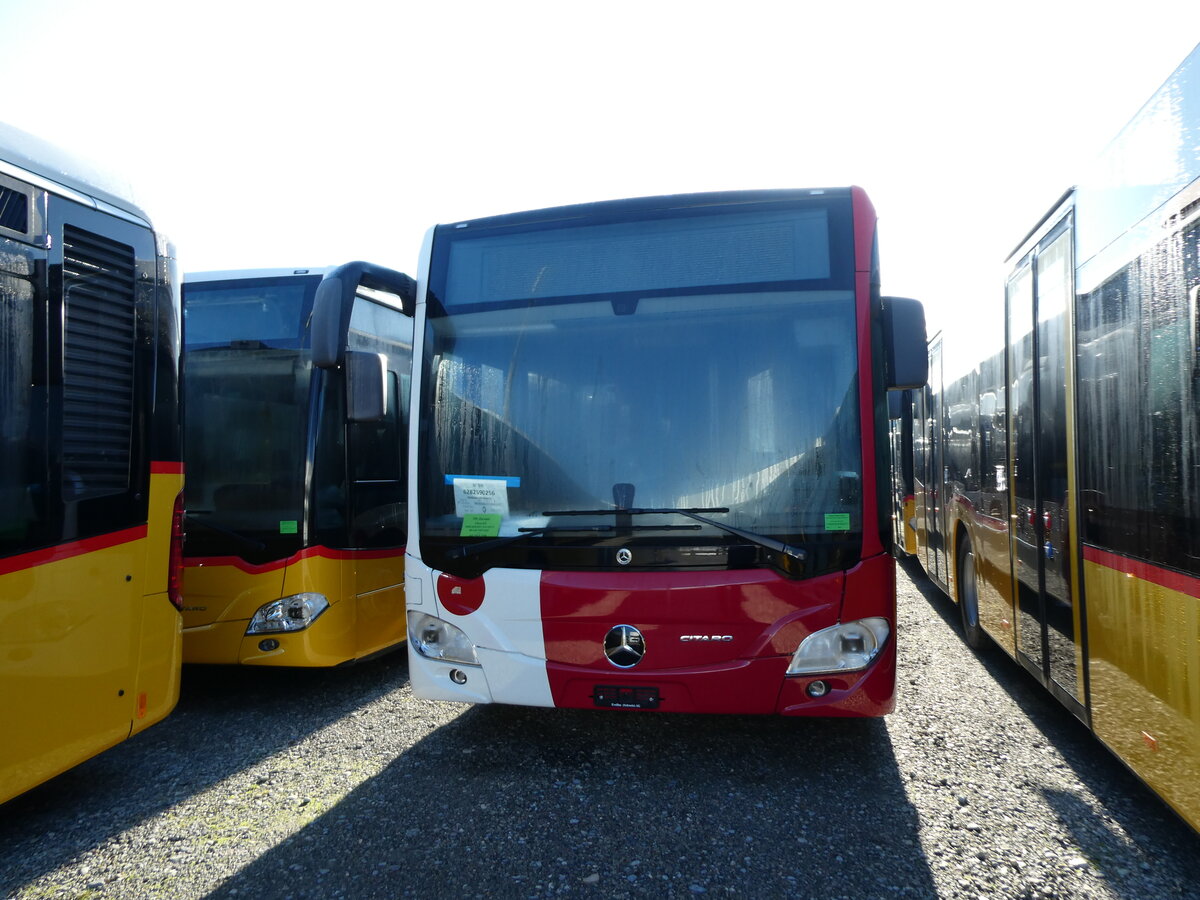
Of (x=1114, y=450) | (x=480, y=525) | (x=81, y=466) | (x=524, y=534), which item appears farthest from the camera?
(x=480, y=525)

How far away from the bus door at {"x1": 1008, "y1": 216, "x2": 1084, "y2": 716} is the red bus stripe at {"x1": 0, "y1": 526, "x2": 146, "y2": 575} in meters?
4.47

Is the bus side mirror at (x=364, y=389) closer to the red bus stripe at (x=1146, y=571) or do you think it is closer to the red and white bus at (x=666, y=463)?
the red and white bus at (x=666, y=463)

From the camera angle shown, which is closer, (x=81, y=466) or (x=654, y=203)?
(x=81, y=466)

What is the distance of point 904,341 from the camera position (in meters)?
4.12

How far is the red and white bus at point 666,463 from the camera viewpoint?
4.02m

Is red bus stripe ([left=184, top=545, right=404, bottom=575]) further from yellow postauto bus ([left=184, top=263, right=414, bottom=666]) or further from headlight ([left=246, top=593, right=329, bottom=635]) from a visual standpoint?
headlight ([left=246, top=593, right=329, bottom=635])

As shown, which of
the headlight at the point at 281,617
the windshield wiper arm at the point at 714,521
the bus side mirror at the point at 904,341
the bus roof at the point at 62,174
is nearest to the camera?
the bus roof at the point at 62,174

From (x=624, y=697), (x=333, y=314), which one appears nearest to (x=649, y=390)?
(x=624, y=697)

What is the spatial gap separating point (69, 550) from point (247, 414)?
225 cm

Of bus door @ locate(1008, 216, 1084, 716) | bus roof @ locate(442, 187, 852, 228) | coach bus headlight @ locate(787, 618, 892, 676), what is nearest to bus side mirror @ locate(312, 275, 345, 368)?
bus roof @ locate(442, 187, 852, 228)

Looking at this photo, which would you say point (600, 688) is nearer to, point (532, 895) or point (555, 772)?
point (555, 772)

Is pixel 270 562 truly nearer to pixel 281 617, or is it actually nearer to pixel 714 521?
pixel 281 617

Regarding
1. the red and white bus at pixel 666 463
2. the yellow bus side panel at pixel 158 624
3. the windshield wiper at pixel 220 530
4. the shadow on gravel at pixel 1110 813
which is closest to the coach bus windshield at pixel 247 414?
the windshield wiper at pixel 220 530

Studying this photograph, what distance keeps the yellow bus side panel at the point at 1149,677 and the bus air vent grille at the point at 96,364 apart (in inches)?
169
